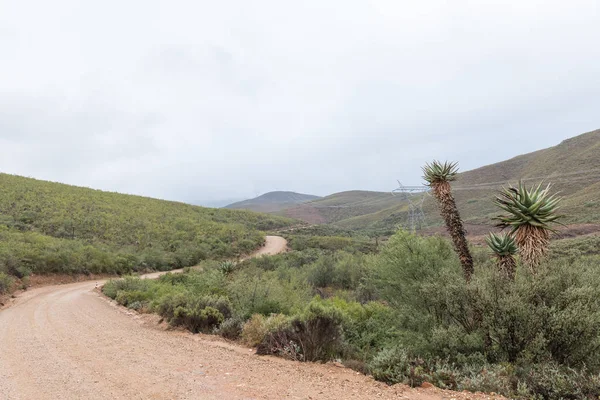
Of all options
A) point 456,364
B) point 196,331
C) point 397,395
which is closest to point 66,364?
point 196,331

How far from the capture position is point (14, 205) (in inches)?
1496

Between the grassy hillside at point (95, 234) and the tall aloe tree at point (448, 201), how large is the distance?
23065 mm

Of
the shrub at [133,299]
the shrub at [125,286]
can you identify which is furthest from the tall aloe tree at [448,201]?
the shrub at [125,286]

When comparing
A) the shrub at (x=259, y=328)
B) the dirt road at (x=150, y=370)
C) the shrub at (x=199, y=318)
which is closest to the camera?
the dirt road at (x=150, y=370)

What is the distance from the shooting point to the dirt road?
19.3 feet

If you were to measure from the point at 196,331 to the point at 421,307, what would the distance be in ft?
20.4

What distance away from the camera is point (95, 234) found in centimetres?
3600

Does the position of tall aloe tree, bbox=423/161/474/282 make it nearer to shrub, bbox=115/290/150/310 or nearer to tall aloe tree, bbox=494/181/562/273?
tall aloe tree, bbox=494/181/562/273

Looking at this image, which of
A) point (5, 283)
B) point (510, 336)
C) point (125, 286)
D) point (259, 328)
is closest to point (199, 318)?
point (259, 328)

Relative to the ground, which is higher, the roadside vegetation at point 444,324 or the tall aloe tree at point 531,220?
the tall aloe tree at point 531,220

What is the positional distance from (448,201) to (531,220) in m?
2.11

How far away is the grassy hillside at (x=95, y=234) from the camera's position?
82.4 feet

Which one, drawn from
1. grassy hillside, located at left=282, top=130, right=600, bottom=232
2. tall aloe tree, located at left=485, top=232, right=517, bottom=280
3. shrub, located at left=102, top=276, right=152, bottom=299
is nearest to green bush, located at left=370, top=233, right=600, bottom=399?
tall aloe tree, located at left=485, top=232, right=517, bottom=280

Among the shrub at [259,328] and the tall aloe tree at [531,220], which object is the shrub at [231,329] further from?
the tall aloe tree at [531,220]
